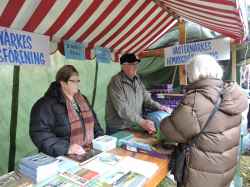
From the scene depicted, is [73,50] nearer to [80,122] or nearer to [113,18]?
[113,18]

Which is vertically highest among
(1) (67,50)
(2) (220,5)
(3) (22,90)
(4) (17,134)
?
(2) (220,5)

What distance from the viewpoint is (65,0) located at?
2.26 meters

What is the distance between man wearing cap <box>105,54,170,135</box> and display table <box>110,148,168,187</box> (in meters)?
0.56

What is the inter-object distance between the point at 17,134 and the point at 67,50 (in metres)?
1.21

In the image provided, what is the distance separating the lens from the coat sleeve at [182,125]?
1.40m

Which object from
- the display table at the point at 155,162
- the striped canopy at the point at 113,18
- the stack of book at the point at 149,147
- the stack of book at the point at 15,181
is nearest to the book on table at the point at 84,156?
the display table at the point at 155,162

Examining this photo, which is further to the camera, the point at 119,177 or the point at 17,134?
the point at 17,134

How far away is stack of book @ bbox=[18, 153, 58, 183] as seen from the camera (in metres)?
1.28

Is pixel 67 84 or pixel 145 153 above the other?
pixel 67 84

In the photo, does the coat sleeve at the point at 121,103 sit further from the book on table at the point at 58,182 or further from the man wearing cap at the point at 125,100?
the book on table at the point at 58,182

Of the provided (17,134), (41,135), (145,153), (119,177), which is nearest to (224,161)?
(145,153)

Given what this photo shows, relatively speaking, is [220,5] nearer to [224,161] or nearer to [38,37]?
[224,161]

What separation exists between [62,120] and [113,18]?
63.4 inches

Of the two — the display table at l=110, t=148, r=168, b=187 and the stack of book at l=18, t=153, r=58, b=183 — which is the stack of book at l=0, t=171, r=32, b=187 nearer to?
the stack of book at l=18, t=153, r=58, b=183
